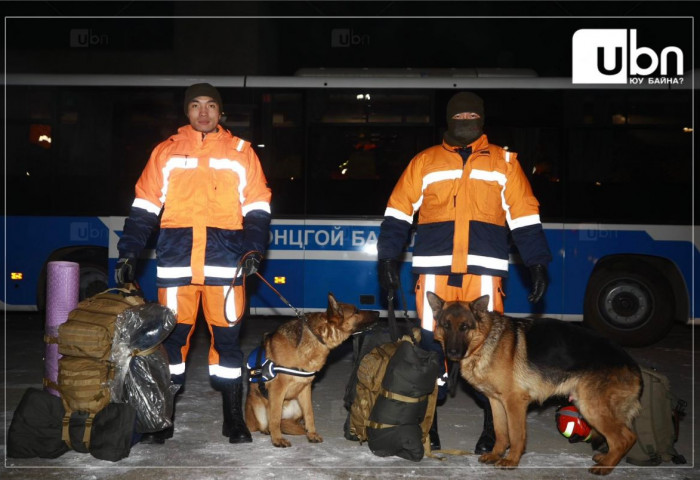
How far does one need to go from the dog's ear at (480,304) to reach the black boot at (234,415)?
1.75m

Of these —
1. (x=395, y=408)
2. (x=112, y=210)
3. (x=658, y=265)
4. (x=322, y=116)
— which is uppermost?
(x=322, y=116)

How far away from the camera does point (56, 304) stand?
16.1 feet

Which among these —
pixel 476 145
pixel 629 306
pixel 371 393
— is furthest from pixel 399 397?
pixel 629 306

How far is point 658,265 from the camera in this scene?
28.6 feet

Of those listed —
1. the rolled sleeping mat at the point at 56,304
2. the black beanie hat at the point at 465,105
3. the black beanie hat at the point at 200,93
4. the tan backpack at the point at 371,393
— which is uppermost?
the black beanie hat at the point at 200,93

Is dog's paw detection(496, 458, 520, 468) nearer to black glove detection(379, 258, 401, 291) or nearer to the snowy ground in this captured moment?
the snowy ground

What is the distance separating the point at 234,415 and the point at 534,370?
80.7 inches

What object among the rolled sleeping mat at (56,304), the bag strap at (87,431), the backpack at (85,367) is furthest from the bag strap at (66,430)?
the rolled sleeping mat at (56,304)

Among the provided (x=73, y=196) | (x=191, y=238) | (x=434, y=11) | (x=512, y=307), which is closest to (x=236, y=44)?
(x=434, y=11)

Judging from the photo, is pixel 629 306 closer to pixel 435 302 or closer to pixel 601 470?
pixel 601 470

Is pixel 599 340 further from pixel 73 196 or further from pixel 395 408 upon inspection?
pixel 73 196

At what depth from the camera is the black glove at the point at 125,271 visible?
4.73 meters

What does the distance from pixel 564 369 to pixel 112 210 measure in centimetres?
653

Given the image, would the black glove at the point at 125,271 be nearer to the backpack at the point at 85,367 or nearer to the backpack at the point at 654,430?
the backpack at the point at 85,367
